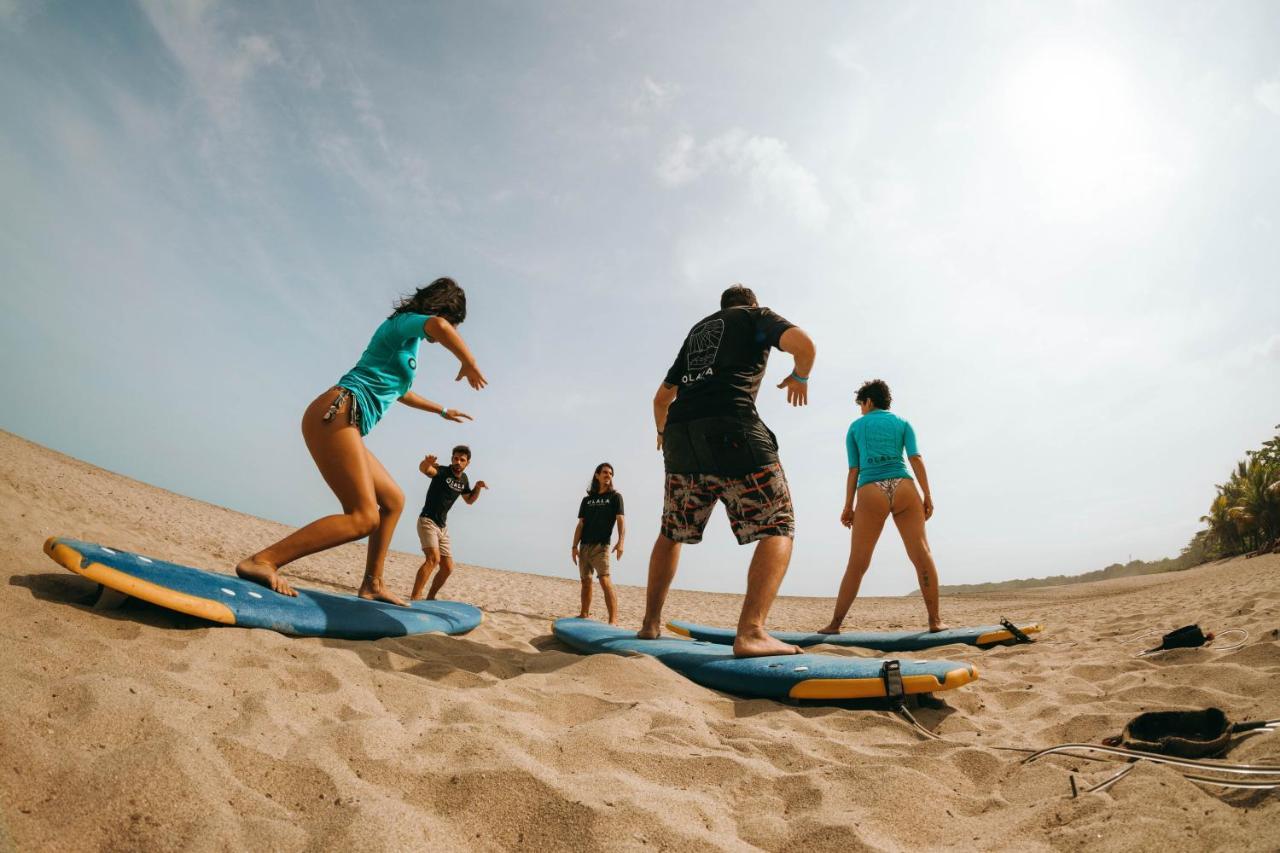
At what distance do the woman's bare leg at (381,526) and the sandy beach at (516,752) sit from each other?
1129 mm

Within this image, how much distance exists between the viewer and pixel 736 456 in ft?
11.0

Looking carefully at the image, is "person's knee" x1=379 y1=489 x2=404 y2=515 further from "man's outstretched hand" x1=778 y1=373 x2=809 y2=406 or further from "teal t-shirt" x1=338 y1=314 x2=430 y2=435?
"man's outstretched hand" x1=778 y1=373 x2=809 y2=406

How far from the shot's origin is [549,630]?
19.7ft

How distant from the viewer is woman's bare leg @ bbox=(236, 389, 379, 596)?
3.40 m

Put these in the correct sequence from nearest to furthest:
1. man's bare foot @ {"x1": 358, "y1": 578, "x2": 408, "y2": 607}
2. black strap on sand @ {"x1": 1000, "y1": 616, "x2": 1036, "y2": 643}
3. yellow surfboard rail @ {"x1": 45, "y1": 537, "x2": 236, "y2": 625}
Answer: yellow surfboard rail @ {"x1": 45, "y1": 537, "x2": 236, "y2": 625}, man's bare foot @ {"x1": 358, "y1": 578, "x2": 408, "y2": 607}, black strap on sand @ {"x1": 1000, "y1": 616, "x2": 1036, "y2": 643}

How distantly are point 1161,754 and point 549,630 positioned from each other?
193 inches

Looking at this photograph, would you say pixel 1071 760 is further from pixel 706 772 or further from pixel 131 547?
pixel 131 547

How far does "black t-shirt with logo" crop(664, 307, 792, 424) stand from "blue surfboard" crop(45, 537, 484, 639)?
2.14 m

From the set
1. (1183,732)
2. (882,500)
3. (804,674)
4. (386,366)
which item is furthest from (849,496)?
(386,366)

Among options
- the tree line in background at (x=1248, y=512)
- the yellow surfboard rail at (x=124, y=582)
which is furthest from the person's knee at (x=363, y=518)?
the tree line in background at (x=1248, y=512)

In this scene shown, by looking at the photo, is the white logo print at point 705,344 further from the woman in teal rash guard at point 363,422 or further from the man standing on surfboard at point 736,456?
the woman in teal rash guard at point 363,422

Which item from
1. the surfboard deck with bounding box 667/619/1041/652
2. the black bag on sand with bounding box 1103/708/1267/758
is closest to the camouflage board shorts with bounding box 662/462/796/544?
the black bag on sand with bounding box 1103/708/1267/758

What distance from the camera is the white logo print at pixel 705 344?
141 inches

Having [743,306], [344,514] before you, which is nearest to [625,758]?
[344,514]
